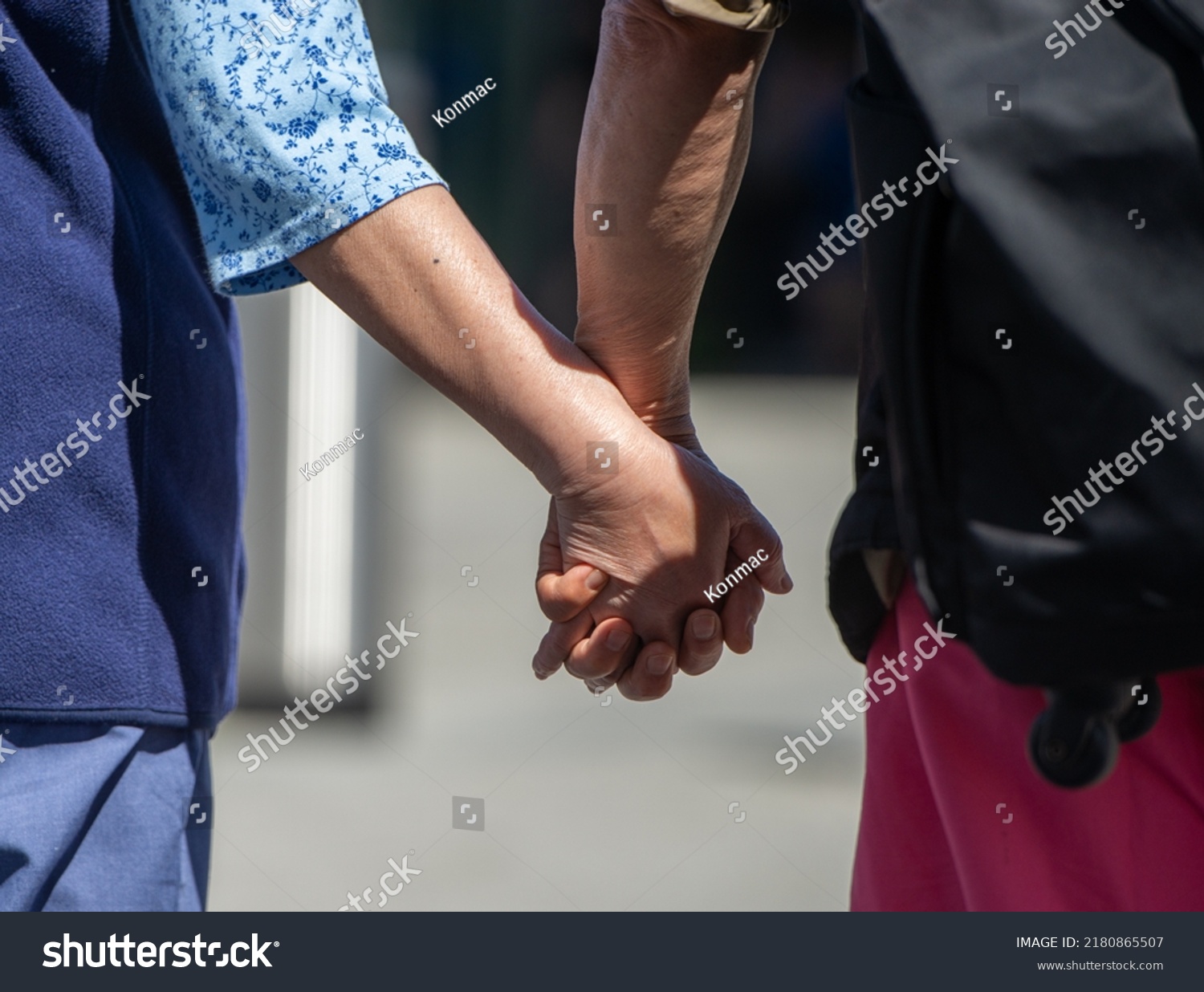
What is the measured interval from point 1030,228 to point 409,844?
9.76ft

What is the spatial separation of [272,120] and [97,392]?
31 centimetres

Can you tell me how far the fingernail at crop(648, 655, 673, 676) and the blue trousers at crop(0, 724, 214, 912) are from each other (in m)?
0.50

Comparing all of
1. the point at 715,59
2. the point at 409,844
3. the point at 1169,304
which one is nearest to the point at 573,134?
the point at 409,844

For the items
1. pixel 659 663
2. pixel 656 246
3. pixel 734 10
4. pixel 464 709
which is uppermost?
pixel 734 10

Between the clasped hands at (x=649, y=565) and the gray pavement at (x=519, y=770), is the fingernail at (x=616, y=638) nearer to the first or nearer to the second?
the clasped hands at (x=649, y=565)

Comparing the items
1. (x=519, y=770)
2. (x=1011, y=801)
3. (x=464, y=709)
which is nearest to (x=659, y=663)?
(x=1011, y=801)

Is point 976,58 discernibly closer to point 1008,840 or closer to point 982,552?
point 982,552

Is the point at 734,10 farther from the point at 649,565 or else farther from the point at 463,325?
the point at 649,565

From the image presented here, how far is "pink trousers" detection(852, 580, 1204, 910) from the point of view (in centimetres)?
120

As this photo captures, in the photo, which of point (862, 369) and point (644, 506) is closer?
point (862, 369)

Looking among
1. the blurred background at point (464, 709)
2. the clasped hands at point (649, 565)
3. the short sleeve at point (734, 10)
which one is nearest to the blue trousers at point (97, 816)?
the clasped hands at point (649, 565)

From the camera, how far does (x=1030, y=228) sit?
1.00 meters

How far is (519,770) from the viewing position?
410cm

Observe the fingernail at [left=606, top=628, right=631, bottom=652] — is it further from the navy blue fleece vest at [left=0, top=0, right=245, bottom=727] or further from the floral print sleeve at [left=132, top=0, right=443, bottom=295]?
the floral print sleeve at [left=132, top=0, right=443, bottom=295]
